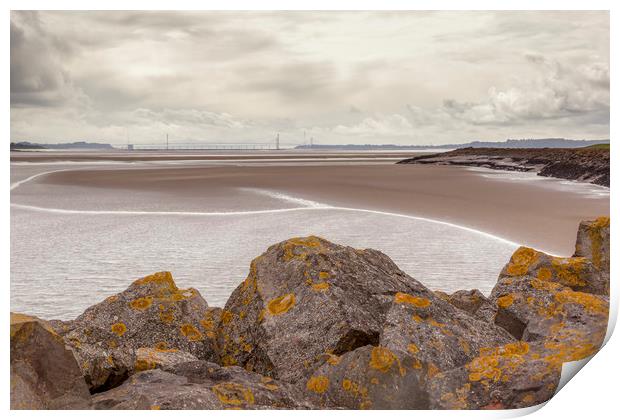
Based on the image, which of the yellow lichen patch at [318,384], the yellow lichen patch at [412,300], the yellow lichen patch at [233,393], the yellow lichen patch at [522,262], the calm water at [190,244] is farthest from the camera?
the calm water at [190,244]

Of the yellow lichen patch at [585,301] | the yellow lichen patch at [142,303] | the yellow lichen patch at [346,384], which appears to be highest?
the yellow lichen patch at [585,301]

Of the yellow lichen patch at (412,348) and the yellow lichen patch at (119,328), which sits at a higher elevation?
the yellow lichen patch at (412,348)

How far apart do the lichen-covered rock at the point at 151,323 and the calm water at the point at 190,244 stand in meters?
2.60

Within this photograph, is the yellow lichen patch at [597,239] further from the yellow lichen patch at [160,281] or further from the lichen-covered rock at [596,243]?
the yellow lichen patch at [160,281]

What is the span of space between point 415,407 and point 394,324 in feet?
2.74

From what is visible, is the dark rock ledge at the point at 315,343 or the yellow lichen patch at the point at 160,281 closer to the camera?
the dark rock ledge at the point at 315,343

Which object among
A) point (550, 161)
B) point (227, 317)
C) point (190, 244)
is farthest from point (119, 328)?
point (550, 161)

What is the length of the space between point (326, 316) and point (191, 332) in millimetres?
1770

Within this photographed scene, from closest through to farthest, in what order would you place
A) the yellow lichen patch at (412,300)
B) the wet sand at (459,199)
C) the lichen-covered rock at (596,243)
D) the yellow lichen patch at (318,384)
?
the yellow lichen patch at (318,384) → the yellow lichen patch at (412,300) → the lichen-covered rock at (596,243) → the wet sand at (459,199)

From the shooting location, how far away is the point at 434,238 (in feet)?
56.9

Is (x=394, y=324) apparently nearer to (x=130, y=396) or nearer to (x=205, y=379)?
(x=205, y=379)

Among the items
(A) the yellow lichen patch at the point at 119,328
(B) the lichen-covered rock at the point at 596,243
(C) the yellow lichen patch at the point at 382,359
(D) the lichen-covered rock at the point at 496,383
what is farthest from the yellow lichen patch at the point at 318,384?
(B) the lichen-covered rock at the point at 596,243

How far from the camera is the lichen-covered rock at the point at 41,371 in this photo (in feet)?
17.7

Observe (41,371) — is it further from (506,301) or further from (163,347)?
(506,301)
